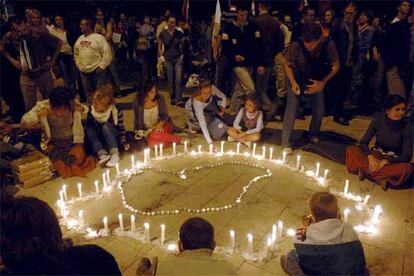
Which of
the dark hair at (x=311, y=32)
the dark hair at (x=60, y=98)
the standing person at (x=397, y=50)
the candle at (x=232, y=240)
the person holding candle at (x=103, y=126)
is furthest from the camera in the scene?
the standing person at (x=397, y=50)

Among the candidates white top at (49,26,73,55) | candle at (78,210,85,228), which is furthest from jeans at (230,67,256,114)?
candle at (78,210,85,228)

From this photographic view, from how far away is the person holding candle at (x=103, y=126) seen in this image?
6.40 metres

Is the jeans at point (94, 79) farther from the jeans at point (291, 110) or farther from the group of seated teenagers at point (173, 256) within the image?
the group of seated teenagers at point (173, 256)

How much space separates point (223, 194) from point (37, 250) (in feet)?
11.4

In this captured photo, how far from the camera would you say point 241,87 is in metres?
8.23

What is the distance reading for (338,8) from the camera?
52.2 feet

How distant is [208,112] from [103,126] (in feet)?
6.06

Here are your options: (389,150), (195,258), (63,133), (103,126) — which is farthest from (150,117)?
(195,258)

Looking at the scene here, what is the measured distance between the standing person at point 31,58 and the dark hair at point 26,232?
568 cm

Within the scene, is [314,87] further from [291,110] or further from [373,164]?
[373,164]

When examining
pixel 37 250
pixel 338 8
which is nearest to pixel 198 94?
pixel 37 250

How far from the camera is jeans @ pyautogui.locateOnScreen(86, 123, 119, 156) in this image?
21.1 feet

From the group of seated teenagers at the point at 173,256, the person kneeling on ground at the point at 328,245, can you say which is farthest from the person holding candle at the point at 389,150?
the person kneeling on ground at the point at 328,245

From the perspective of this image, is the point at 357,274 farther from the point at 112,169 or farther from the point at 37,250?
the point at 112,169
